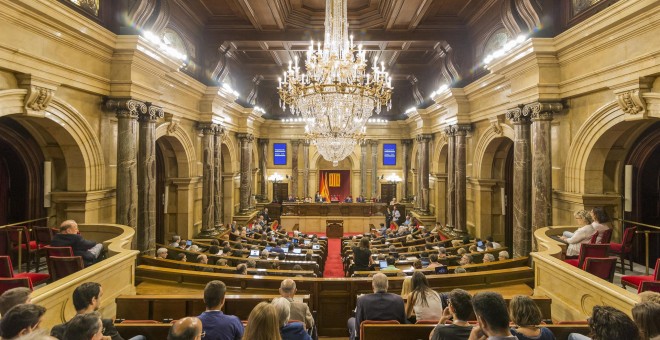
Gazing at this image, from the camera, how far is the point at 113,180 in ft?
27.7

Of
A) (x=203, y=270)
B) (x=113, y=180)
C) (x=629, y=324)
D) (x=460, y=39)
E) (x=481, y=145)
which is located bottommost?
(x=203, y=270)

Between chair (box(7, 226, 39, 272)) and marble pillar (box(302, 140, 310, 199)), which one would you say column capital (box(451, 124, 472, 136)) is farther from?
chair (box(7, 226, 39, 272))

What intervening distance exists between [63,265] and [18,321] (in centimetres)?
290

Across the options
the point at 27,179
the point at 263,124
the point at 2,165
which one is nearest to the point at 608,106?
the point at 27,179

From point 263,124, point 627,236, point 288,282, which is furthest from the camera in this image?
point 263,124

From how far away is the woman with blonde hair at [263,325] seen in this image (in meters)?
2.73

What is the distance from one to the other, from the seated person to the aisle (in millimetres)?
6689

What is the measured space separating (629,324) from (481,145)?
11152mm

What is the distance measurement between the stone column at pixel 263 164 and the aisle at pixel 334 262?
7543mm

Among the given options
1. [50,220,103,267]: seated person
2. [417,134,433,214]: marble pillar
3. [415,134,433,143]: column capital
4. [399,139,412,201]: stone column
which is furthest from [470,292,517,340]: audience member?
[399,139,412,201]: stone column

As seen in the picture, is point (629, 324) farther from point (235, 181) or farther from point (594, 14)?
point (235, 181)

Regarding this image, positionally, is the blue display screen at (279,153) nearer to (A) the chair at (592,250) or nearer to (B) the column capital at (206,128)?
(B) the column capital at (206,128)

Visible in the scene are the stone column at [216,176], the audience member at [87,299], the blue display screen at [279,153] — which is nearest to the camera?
the audience member at [87,299]

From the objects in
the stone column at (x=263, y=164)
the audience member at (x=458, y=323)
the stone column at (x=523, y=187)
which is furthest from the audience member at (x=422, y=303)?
the stone column at (x=263, y=164)
